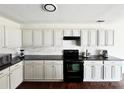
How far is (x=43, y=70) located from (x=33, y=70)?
13.3 inches

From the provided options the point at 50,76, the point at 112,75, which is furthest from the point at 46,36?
the point at 112,75

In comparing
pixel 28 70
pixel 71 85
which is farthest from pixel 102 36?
pixel 28 70

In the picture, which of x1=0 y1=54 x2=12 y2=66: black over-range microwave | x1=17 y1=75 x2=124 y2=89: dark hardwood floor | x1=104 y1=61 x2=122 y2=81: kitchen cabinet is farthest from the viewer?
x1=104 y1=61 x2=122 y2=81: kitchen cabinet

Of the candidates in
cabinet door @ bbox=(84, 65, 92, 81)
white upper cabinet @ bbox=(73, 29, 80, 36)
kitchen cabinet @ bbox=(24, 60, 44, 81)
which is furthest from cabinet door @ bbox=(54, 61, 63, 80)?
white upper cabinet @ bbox=(73, 29, 80, 36)

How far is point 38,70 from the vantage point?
5.01 metres

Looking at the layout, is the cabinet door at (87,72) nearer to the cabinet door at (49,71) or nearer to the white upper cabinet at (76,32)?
the cabinet door at (49,71)

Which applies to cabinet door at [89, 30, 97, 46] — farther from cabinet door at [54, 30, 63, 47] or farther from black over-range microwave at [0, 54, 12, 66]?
black over-range microwave at [0, 54, 12, 66]

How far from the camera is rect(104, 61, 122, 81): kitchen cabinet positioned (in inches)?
193

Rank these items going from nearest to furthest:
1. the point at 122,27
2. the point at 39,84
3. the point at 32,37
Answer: the point at 39,84
the point at 32,37
the point at 122,27

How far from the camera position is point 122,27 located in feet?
18.9

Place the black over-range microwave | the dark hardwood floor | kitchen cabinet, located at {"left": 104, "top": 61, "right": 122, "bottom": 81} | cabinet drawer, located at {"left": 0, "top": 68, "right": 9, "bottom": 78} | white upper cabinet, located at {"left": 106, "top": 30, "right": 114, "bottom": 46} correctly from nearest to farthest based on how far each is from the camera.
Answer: cabinet drawer, located at {"left": 0, "top": 68, "right": 9, "bottom": 78} → the black over-range microwave → the dark hardwood floor → kitchen cabinet, located at {"left": 104, "top": 61, "right": 122, "bottom": 81} → white upper cabinet, located at {"left": 106, "top": 30, "right": 114, "bottom": 46}

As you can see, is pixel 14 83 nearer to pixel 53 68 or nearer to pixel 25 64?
pixel 25 64

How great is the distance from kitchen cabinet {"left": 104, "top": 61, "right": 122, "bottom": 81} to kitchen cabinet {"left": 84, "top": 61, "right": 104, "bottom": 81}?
0.16m
